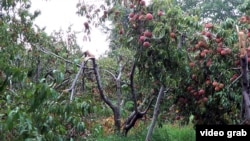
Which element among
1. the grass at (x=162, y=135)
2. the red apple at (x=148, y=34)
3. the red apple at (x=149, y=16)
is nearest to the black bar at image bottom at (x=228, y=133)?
the red apple at (x=148, y=34)

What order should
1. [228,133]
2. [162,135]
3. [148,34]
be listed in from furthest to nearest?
[162,135] < [148,34] < [228,133]

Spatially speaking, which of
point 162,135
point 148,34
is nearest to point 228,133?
point 148,34

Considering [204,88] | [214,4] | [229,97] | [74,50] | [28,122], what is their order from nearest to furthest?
[28,122], [229,97], [204,88], [74,50], [214,4]

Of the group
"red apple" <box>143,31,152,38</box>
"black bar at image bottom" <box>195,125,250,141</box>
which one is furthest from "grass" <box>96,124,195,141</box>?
"black bar at image bottom" <box>195,125,250,141</box>

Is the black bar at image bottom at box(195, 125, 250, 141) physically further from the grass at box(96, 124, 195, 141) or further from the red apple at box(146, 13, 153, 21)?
the grass at box(96, 124, 195, 141)

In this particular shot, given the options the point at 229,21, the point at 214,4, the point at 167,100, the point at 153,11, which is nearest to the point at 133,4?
the point at 153,11

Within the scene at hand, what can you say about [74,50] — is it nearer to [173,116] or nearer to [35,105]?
[173,116]

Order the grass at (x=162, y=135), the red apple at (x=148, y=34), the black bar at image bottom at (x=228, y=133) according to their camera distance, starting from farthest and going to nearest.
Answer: the grass at (x=162, y=135) → the red apple at (x=148, y=34) → the black bar at image bottom at (x=228, y=133)

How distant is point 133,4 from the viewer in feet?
17.0

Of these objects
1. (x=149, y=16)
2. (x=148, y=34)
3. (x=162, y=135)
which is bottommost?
(x=162, y=135)

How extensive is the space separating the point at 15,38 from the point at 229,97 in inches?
156

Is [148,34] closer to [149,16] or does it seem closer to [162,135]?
[149,16]

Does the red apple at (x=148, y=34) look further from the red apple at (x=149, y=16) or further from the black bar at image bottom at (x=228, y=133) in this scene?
the black bar at image bottom at (x=228, y=133)

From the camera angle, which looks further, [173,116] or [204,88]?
[173,116]
